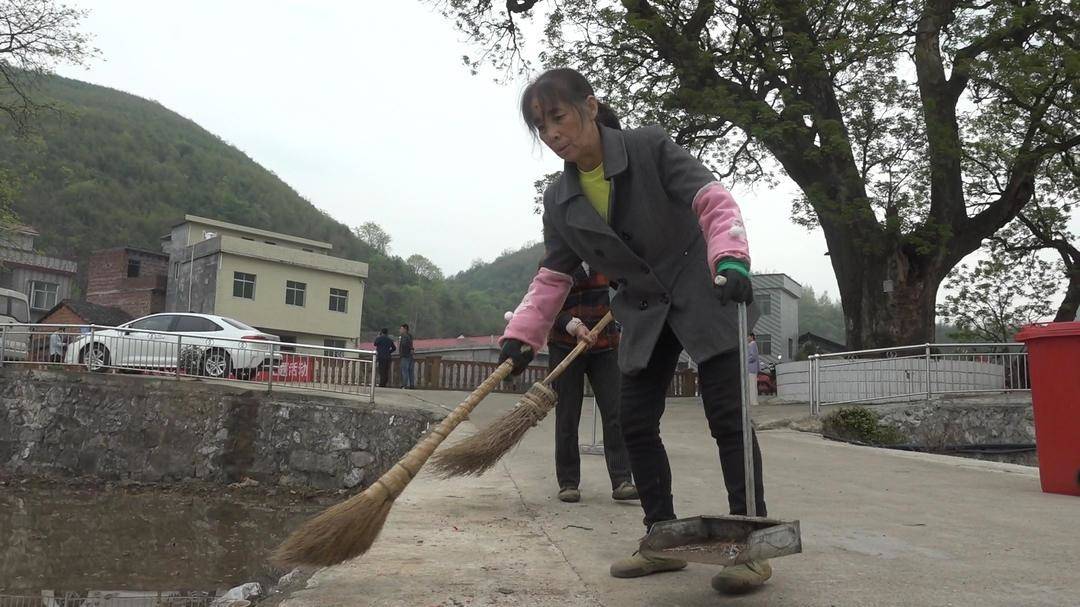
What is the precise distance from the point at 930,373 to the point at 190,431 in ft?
32.9

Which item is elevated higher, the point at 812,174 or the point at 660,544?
the point at 812,174

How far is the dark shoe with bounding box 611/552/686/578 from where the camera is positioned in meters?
2.42

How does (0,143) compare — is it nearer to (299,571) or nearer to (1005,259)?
(1005,259)

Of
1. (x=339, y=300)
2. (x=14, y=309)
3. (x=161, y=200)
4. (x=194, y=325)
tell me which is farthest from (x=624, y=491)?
(x=161, y=200)

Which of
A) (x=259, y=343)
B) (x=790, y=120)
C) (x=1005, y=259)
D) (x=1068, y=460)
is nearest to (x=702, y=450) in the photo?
(x=1068, y=460)

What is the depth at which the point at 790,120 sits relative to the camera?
43.7ft

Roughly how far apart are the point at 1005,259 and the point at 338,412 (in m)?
18.7

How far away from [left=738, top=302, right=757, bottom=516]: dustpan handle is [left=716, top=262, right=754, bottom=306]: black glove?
11 cm

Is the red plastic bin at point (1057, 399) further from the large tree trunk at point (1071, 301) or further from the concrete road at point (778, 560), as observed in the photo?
the large tree trunk at point (1071, 301)

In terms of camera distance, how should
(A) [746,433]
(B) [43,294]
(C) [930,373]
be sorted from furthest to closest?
1. (B) [43,294]
2. (C) [930,373]
3. (A) [746,433]

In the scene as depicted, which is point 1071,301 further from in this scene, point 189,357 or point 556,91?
point 556,91

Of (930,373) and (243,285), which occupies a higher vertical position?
(243,285)

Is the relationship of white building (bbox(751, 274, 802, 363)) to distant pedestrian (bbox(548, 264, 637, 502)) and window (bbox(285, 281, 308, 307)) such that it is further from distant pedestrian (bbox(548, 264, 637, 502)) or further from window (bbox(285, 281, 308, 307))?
distant pedestrian (bbox(548, 264, 637, 502))

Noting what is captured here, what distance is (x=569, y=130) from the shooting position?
2.62 meters
